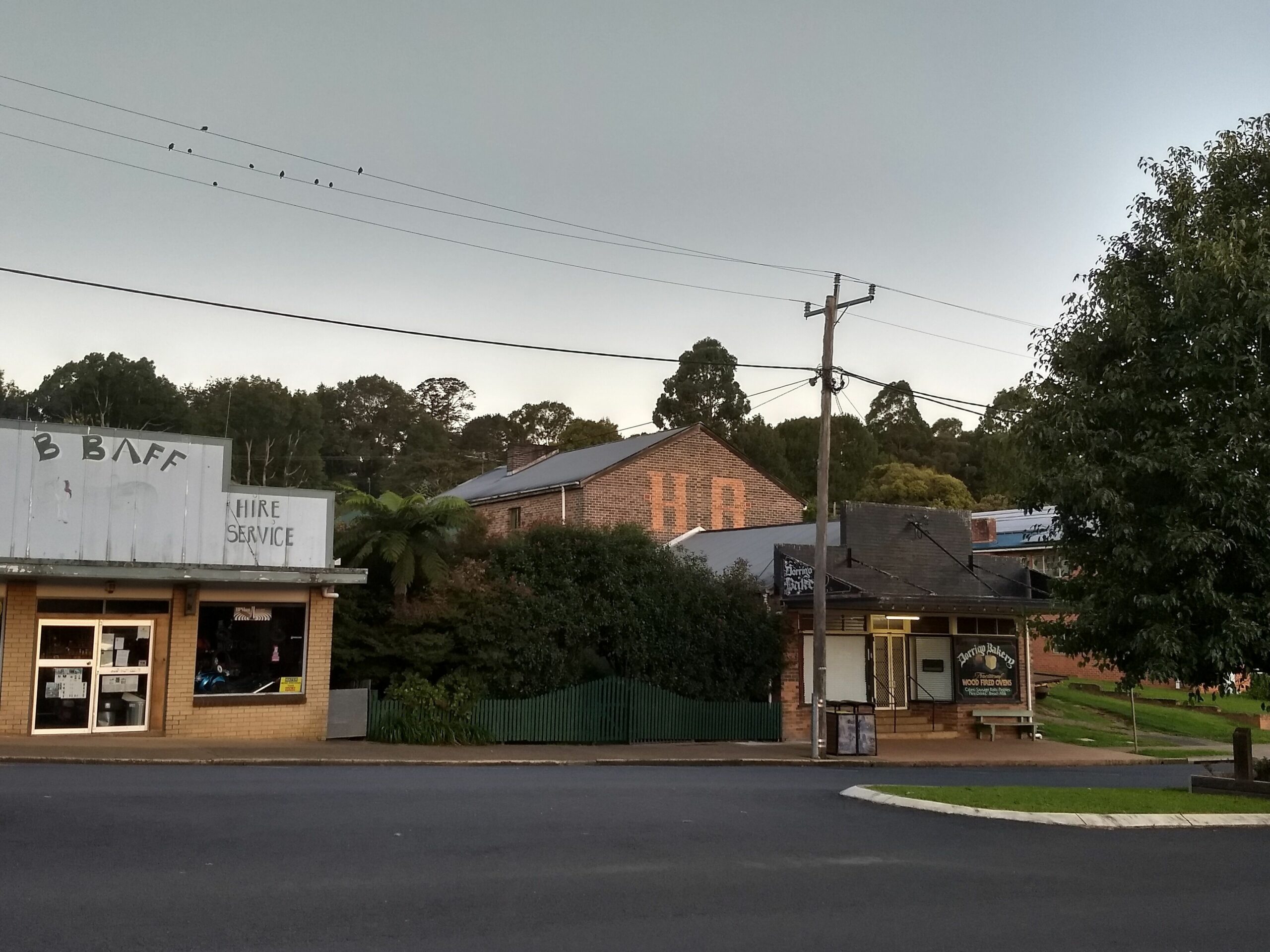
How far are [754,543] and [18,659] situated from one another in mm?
20617

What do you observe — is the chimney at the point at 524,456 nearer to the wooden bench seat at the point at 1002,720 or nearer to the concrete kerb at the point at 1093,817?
the wooden bench seat at the point at 1002,720

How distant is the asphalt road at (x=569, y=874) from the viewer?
811 centimetres

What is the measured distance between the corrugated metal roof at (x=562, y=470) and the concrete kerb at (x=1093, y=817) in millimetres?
27231

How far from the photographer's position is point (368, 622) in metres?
25.9

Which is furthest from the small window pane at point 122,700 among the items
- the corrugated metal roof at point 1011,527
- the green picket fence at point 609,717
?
the corrugated metal roof at point 1011,527

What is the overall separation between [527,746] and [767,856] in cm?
1479

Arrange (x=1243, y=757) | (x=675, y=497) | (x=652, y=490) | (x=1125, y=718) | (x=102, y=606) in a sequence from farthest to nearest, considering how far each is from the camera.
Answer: (x=675, y=497), (x=652, y=490), (x=1125, y=718), (x=102, y=606), (x=1243, y=757)

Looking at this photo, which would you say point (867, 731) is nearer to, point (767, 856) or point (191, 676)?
point (191, 676)

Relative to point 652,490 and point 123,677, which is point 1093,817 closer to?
point 123,677

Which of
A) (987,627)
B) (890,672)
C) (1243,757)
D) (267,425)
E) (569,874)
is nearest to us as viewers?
(569,874)

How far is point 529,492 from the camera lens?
43562 mm

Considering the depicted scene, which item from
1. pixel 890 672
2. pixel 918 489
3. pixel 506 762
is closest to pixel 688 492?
pixel 890 672

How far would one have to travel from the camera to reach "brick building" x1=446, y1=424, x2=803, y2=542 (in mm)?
41938

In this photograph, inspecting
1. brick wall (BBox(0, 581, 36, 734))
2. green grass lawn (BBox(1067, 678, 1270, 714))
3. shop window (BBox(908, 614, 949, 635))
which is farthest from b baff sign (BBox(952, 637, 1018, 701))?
brick wall (BBox(0, 581, 36, 734))
